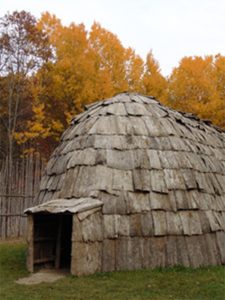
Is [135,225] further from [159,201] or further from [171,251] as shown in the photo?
[171,251]

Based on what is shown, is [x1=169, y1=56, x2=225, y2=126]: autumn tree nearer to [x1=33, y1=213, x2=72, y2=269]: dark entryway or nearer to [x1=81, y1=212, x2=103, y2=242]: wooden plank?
[x1=33, y1=213, x2=72, y2=269]: dark entryway

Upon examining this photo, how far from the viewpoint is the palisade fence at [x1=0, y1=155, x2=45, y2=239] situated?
53.0 ft

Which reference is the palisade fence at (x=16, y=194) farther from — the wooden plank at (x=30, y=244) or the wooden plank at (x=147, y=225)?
the wooden plank at (x=147, y=225)

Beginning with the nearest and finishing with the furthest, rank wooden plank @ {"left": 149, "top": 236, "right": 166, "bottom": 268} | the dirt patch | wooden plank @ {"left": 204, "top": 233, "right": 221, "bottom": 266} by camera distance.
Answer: the dirt patch, wooden plank @ {"left": 149, "top": 236, "right": 166, "bottom": 268}, wooden plank @ {"left": 204, "top": 233, "right": 221, "bottom": 266}

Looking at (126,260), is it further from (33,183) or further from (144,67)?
(144,67)

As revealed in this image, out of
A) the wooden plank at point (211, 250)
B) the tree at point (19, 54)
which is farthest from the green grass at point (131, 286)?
the tree at point (19, 54)

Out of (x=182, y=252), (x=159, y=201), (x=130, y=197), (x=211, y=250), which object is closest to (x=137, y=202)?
(x=130, y=197)

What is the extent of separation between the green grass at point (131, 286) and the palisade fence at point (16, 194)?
6038mm

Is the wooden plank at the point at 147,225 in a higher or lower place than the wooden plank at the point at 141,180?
lower

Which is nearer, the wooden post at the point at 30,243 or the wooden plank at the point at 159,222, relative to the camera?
the wooden plank at the point at 159,222

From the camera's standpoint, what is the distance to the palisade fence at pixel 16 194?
16156mm

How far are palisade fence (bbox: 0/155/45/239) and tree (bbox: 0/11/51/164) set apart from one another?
12.3 ft

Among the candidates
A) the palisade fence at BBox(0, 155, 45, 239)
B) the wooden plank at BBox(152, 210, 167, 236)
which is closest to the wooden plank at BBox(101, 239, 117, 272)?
the wooden plank at BBox(152, 210, 167, 236)

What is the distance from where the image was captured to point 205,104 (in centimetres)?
2231
